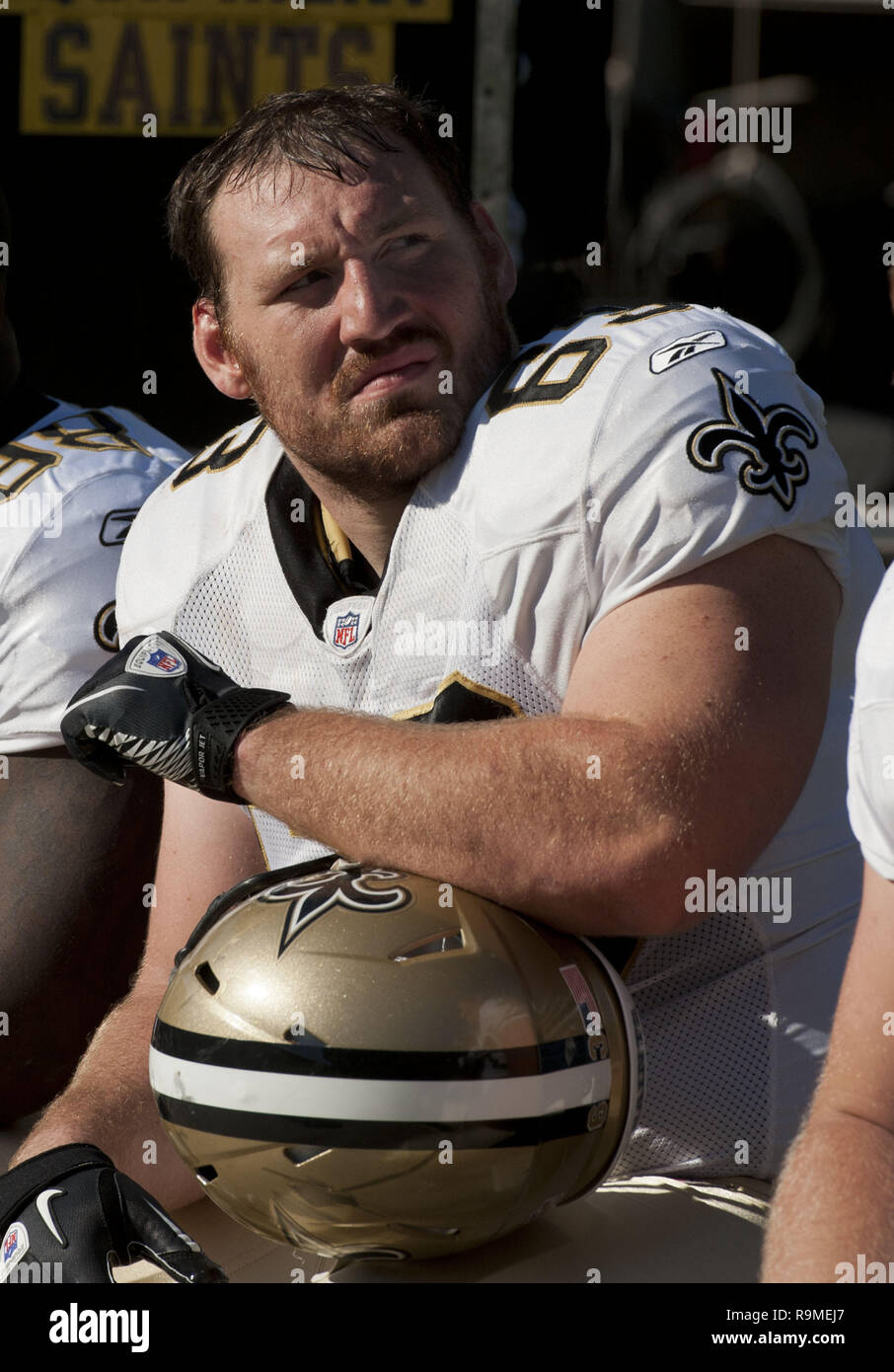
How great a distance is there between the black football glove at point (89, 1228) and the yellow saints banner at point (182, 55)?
2389 mm

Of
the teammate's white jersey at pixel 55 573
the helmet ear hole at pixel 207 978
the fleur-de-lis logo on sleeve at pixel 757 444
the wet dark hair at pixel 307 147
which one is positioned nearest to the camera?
the helmet ear hole at pixel 207 978

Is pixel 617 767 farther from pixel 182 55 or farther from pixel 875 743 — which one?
pixel 182 55

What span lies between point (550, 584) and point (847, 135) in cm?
534

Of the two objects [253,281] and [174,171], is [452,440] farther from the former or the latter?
[174,171]

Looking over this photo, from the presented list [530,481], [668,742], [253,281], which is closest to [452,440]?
[530,481]

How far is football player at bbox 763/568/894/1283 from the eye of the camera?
1326 millimetres

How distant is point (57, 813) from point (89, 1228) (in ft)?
3.15

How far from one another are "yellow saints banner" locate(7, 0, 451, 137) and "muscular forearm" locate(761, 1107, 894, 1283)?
105 inches

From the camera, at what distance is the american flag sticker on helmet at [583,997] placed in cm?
171

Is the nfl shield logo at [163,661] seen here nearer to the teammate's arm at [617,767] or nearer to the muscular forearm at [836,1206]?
the teammate's arm at [617,767]

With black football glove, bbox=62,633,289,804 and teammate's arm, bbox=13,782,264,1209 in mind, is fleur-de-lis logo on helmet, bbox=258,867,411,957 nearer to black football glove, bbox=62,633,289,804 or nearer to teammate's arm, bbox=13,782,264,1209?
black football glove, bbox=62,633,289,804

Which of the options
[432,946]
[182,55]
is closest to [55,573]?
[432,946]

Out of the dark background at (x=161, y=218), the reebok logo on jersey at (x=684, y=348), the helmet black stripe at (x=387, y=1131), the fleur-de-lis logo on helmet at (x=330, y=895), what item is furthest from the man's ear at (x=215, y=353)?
the dark background at (x=161, y=218)

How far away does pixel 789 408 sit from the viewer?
196 cm
